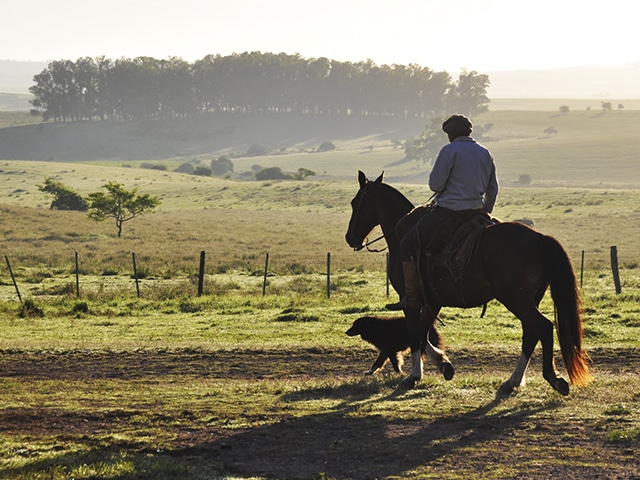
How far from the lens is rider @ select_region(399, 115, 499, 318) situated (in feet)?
34.8

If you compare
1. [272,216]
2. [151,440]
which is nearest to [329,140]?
[272,216]

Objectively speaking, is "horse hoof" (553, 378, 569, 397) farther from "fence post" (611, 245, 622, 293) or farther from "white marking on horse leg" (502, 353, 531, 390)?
"fence post" (611, 245, 622, 293)

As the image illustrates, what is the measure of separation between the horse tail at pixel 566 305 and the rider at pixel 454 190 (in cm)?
113

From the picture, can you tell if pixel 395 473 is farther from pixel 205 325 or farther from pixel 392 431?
pixel 205 325

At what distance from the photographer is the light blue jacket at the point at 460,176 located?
34.8 feet

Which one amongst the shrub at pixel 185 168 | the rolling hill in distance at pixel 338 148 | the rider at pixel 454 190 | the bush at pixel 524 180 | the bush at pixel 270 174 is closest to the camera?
the rider at pixel 454 190

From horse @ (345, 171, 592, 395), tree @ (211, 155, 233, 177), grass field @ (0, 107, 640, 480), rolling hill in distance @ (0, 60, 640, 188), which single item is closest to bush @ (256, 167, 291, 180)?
rolling hill in distance @ (0, 60, 640, 188)

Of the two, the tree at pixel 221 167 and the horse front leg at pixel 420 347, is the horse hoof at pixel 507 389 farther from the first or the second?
the tree at pixel 221 167

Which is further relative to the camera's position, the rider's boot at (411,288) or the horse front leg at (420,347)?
the horse front leg at (420,347)

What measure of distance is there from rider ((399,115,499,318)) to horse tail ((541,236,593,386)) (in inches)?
44.3

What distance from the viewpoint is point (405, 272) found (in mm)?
10984

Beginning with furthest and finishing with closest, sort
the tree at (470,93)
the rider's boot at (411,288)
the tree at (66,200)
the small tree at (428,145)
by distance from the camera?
the tree at (470,93) < the small tree at (428,145) < the tree at (66,200) < the rider's boot at (411,288)

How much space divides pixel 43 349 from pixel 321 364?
17.0ft

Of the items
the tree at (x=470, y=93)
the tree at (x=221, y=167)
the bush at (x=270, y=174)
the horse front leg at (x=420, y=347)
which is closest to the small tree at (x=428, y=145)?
the bush at (x=270, y=174)
